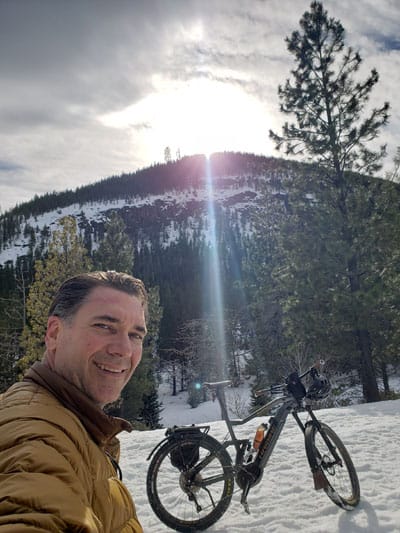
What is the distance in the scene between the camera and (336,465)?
395cm

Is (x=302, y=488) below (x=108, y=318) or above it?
below

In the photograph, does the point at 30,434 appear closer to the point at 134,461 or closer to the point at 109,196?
the point at 134,461

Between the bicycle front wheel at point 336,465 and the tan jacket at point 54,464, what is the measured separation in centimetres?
280

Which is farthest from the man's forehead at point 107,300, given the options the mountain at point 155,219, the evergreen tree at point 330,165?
the mountain at point 155,219

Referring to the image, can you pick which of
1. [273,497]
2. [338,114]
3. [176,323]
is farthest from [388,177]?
[176,323]

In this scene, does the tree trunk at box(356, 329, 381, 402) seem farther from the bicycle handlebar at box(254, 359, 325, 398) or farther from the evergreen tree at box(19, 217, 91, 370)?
the evergreen tree at box(19, 217, 91, 370)

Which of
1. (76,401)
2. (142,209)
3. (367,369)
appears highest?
(142,209)

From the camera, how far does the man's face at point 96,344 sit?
5.31ft

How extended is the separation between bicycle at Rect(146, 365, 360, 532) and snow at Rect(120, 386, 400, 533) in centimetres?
20

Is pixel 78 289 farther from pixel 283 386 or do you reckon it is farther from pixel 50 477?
pixel 283 386

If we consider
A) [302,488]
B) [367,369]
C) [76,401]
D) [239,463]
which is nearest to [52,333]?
[76,401]

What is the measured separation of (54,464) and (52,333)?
73 cm

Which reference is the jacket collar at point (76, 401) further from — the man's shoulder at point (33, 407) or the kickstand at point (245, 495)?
the kickstand at point (245, 495)

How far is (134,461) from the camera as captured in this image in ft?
19.5
